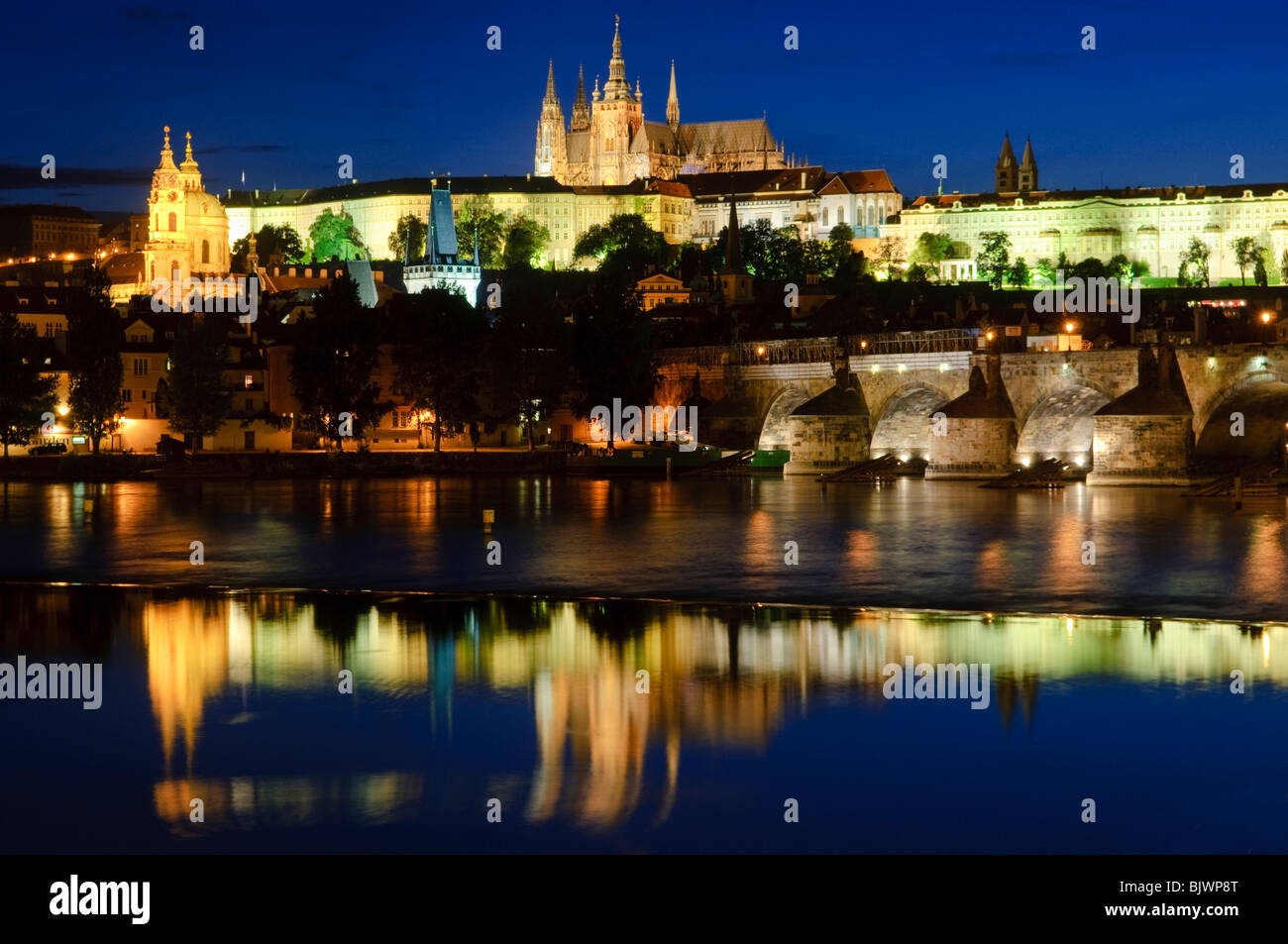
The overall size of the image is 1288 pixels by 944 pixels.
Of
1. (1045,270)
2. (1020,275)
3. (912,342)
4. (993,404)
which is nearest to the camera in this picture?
(993,404)

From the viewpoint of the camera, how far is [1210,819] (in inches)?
595

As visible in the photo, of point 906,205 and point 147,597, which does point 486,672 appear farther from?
point 906,205

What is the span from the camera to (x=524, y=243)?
175750mm

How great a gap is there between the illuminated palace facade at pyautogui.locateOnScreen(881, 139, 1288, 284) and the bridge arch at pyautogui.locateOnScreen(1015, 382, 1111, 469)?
395 ft

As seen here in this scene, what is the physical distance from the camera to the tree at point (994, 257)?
164625 millimetres

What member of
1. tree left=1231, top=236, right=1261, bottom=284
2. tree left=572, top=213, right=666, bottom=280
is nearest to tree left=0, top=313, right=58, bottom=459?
tree left=572, top=213, right=666, bottom=280

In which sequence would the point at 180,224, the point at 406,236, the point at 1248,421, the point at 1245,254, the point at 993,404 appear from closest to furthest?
the point at 1248,421 < the point at 993,404 < the point at 180,224 < the point at 1245,254 < the point at 406,236

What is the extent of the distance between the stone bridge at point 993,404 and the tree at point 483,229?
9170 centimetres

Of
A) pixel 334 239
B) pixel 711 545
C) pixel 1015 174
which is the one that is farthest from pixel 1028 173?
pixel 711 545

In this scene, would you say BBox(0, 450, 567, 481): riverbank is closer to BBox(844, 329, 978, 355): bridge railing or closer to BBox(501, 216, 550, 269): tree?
BBox(844, 329, 978, 355): bridge railing

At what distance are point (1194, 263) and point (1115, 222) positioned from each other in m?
10.6

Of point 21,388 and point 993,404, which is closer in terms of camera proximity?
point 993,404

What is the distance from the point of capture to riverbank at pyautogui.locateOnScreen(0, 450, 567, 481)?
215 feet

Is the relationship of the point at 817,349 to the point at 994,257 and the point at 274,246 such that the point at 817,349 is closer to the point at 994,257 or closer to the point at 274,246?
the point at 994,257
